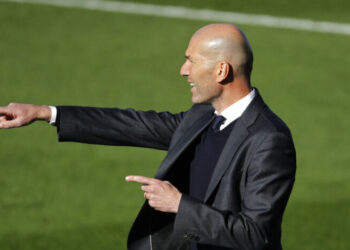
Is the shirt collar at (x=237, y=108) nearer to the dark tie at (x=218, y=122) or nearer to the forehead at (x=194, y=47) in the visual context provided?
the dark tie at (x=218, y=122)

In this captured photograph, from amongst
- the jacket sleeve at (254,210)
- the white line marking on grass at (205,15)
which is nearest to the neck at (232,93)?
the jacket sleeve at (254,210)

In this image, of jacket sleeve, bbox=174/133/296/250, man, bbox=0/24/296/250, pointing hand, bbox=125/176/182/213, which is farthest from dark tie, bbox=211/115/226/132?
pointing hand, bbox=125/176/182/213

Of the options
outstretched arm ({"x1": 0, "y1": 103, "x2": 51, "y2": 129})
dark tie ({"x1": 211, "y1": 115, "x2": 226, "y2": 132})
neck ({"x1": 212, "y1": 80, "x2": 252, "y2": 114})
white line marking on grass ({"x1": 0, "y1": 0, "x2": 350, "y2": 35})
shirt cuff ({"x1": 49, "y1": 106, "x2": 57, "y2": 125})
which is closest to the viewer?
neck ({"x1": 212, "y1": 80, "x2": 252, "y2": 114})

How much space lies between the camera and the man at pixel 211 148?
4.14 metres

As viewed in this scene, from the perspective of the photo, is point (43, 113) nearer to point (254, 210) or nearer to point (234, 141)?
point (234, 141)

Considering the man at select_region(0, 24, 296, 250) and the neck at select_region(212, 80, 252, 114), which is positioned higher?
the neck at select_region(212, 80, 252, 114)

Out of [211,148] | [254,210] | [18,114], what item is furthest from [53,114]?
[254,210]

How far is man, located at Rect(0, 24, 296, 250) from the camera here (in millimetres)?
4145

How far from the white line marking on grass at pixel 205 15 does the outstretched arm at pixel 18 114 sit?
9.13m

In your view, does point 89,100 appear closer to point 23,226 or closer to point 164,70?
point 164,70

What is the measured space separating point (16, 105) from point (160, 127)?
2.88 ft

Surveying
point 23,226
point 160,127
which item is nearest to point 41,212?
point 23,226

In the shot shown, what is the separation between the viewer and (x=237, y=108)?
179 inches

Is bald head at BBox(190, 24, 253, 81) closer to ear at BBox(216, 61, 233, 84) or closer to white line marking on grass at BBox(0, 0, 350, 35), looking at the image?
ear at BBox(216, 61, 233, 84)
